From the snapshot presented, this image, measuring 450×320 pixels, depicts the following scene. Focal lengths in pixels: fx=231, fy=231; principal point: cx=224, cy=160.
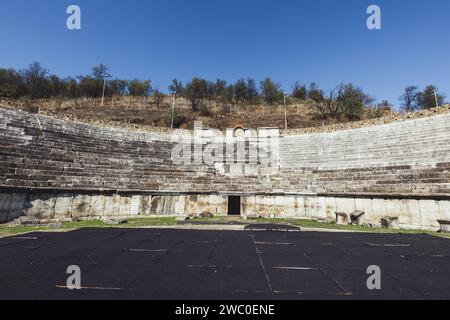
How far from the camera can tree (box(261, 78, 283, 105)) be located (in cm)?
6656

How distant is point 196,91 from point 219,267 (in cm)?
6643

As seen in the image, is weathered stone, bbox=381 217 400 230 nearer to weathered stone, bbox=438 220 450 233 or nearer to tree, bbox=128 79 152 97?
weathered stone, bbox=438 220 450 233

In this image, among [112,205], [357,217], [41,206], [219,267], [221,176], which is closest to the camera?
[219,267]

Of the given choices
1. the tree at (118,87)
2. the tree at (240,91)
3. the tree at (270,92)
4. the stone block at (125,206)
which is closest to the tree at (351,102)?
the tree at (270,92)

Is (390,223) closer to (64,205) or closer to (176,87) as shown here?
(64,205)

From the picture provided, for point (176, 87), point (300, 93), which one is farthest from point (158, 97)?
point (300, 93)

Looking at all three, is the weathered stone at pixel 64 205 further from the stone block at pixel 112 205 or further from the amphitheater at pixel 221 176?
the stone block at pixel 112 205

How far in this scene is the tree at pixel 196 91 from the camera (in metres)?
64.9

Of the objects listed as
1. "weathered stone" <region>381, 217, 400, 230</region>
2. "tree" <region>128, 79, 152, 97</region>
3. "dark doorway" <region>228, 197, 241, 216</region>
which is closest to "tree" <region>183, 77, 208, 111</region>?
"tree" <region>128, 79, 152, 97</region>

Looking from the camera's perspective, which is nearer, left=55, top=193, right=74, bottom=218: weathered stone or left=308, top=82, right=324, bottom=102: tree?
left=55, top=193, right=74, bottom=218: weathered stone

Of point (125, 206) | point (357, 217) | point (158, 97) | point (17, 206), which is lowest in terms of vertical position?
point (357, 217)

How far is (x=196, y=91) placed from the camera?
2667 inches

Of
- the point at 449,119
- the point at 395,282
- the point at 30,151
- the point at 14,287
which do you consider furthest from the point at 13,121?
the point at 449,119
